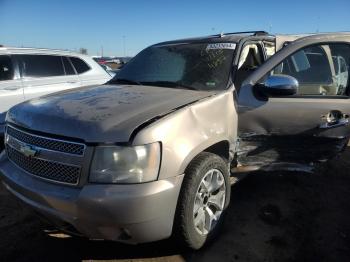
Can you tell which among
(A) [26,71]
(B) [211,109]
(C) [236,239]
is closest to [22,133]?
(B) [211,109]

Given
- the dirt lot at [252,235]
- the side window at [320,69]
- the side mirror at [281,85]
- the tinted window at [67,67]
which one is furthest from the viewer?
the tinted window at [67,67]

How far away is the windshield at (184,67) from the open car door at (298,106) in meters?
0.32

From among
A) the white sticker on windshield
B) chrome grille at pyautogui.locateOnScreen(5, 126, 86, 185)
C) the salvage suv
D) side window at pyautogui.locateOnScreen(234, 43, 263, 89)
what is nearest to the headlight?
the salvage suv

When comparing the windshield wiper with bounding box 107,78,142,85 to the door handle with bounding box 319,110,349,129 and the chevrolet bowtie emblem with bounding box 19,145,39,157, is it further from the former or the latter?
the door handle with bounding box 319,110,349,129

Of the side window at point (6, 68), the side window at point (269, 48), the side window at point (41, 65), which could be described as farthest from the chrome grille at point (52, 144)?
the side window at point (41, 65)

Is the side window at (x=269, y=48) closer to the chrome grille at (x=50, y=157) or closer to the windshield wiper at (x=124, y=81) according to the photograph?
the windshield wiper at (x=124, y=81)

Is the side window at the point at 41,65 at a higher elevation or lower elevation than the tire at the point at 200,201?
higher

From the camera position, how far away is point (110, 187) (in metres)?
2.41

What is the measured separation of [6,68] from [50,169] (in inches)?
169

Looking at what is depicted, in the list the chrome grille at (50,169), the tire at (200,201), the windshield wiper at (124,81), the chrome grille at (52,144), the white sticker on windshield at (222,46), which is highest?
the white sticker on windshield at (222,46)

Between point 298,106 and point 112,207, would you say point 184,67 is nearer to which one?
point 298,106

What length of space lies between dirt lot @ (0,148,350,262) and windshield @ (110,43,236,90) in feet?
4.64

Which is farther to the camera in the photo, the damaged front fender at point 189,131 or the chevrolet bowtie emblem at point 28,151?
the chevrolet bowtie emblem at point 28,151

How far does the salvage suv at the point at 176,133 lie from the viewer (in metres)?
2.44
